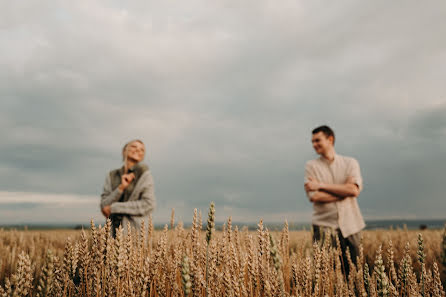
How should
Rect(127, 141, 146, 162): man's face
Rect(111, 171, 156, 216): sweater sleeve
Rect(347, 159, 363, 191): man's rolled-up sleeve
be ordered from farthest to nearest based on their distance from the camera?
Rect(127, 141, 146, 162): man's face < Rect(111, 171, 156, 216): sweater sleeve < Rect(347, 159, 363, 191): man's rolled-up sleeve

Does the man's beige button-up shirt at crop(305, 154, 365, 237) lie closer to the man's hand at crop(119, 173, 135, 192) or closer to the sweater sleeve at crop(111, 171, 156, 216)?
the sweater sleeve at crop(111, 171, 156, 216)

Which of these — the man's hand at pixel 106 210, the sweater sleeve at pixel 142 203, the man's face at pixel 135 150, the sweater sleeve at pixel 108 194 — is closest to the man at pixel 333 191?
the sweater sleeve at pixel 142 203

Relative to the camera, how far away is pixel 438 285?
2.08 meters

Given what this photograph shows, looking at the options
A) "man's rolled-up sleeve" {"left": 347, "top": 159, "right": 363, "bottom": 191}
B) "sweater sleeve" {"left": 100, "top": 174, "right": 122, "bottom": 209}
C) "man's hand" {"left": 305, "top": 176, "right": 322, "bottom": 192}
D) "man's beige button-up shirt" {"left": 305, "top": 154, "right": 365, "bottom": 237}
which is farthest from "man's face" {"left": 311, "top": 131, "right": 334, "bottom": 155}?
"sweater sleeve" {"left": 100, "top": 174, "right": 122, "bottom": 209}

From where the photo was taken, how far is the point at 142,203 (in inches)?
202

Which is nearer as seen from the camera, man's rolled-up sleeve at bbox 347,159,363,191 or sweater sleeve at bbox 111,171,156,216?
man's rolled-up sleeve at bbox 347,159,363,191

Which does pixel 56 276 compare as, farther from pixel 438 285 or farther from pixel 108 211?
pixel 108 211

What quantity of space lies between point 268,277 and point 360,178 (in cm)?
346

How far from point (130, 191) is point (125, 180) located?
0.72 ft

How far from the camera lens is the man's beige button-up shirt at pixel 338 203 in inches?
189

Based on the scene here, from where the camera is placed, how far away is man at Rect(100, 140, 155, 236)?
5.07 meters

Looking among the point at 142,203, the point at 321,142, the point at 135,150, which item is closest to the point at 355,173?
the point at 321,142

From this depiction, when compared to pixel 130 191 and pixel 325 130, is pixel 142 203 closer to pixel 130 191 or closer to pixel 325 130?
pixel 130 191

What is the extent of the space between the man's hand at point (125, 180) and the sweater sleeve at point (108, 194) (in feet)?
0.26
